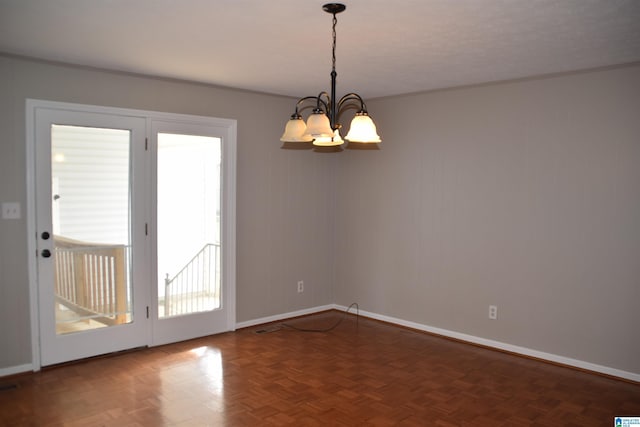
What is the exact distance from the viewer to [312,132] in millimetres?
2477

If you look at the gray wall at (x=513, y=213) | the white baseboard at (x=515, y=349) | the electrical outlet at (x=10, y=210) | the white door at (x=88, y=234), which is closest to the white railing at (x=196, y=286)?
the white door at (x=88, y=234)

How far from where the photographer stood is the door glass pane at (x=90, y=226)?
378 centimetres

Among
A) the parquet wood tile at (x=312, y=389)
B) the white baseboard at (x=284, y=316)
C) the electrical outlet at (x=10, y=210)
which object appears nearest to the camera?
the parquet wood tile at (x=312, y=389)

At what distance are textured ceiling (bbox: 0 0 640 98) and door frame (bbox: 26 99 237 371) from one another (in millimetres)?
359

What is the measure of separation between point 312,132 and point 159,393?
2154 mm

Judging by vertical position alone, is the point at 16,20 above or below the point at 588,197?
above

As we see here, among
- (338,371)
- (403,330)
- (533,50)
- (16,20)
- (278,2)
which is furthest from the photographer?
(403,330)

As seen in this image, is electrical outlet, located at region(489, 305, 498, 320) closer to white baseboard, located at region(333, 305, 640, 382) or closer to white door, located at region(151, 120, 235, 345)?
white baseboard, located at region(333, 305, 640, 382)

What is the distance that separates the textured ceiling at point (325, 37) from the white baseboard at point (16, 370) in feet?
7.60

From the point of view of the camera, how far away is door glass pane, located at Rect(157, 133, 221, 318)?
4.35 meters

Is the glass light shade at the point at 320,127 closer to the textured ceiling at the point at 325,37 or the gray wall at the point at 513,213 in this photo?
the textured ceiling at the point at 325,37

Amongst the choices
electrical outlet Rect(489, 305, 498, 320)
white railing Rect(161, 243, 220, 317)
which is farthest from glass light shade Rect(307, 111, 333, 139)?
electrical outlet Rect(489, 305, 498, 320)

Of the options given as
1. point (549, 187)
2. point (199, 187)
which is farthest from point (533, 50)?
point (199, 187)

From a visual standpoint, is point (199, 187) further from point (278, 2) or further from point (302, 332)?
point (278, 2)
